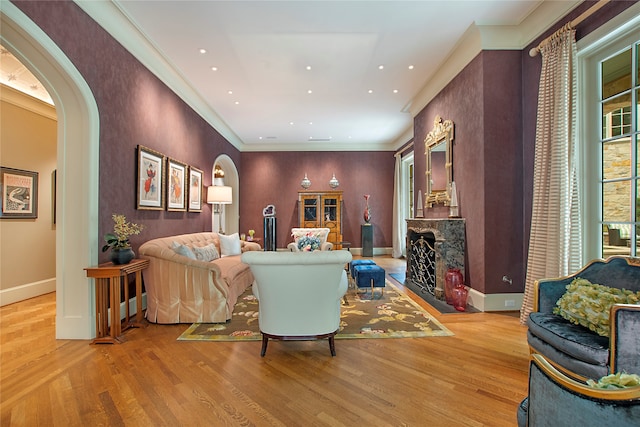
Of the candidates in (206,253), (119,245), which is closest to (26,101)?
(119,245)

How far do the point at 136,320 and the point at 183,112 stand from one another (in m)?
3.41

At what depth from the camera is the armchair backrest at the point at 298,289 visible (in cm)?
226

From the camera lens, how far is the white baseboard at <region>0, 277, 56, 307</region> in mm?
3840

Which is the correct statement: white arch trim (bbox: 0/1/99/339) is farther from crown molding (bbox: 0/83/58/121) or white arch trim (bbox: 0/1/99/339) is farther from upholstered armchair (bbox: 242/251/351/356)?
upholstered armchair (bbox: 242/251/351/356)

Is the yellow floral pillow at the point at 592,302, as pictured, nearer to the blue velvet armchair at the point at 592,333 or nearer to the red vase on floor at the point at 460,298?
the blue velvet armchair at the point at 592,333

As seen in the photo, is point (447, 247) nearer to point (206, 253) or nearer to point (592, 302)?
point (592, 302)

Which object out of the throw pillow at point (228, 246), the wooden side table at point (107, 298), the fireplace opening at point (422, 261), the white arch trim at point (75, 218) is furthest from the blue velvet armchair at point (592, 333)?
the throw pillow at point (228, 246)

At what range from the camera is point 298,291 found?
2336 mm

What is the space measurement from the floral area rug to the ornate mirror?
6.06ft

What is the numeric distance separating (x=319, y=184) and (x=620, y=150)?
6.91 metres

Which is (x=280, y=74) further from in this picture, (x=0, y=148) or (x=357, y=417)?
(x=357, y=417)

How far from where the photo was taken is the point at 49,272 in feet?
14.7

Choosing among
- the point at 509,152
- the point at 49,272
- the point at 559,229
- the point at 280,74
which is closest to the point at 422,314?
the point at 559,229

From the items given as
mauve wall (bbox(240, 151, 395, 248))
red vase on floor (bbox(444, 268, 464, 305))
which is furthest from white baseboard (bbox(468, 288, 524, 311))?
mauve wall (bbox(240, 151, 395, 248))
